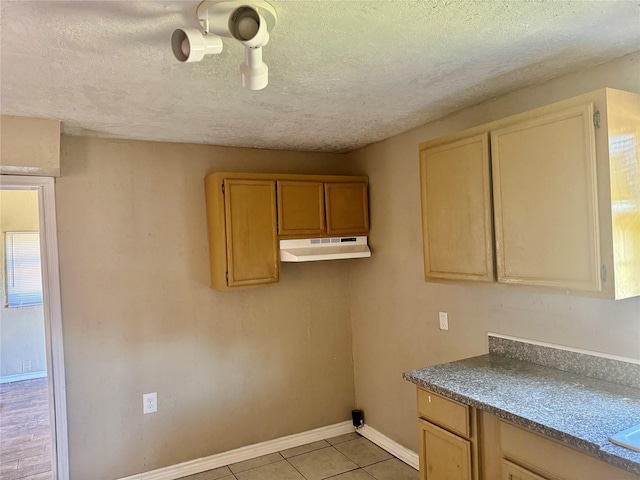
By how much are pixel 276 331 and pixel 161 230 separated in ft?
3.76

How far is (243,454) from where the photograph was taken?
3184 mm

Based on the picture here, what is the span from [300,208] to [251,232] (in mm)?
402

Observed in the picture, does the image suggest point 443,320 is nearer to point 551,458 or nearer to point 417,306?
point 417,306

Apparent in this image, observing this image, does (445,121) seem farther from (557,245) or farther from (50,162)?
(50,162)

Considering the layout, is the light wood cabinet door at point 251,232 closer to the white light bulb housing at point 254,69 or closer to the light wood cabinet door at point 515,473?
the white light bulb housing at point 254,69

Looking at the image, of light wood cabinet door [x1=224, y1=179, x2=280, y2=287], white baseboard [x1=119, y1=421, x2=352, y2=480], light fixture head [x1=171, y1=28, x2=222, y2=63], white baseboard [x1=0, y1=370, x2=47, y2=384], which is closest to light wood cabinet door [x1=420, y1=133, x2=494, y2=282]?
light wood cabinet door [x1=224, y1=179, x2=280, y2=287]

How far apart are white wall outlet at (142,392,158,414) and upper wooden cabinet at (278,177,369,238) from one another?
1395 mm

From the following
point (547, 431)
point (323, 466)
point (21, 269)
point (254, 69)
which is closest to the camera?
point (254, 69)

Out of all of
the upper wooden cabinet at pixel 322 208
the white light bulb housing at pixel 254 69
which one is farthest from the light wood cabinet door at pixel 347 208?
the white light bulb housing at pixel 254 69

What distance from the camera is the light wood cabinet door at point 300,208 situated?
3.00m

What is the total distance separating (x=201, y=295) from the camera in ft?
10.1

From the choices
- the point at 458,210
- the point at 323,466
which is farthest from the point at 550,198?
the point at 323,466

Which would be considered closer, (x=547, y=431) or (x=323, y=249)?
(x=547, y=431)

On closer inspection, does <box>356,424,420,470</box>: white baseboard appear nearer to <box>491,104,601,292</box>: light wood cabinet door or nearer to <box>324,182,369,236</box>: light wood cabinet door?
<box>324,182,369,236</box>: light wood cabinet door
